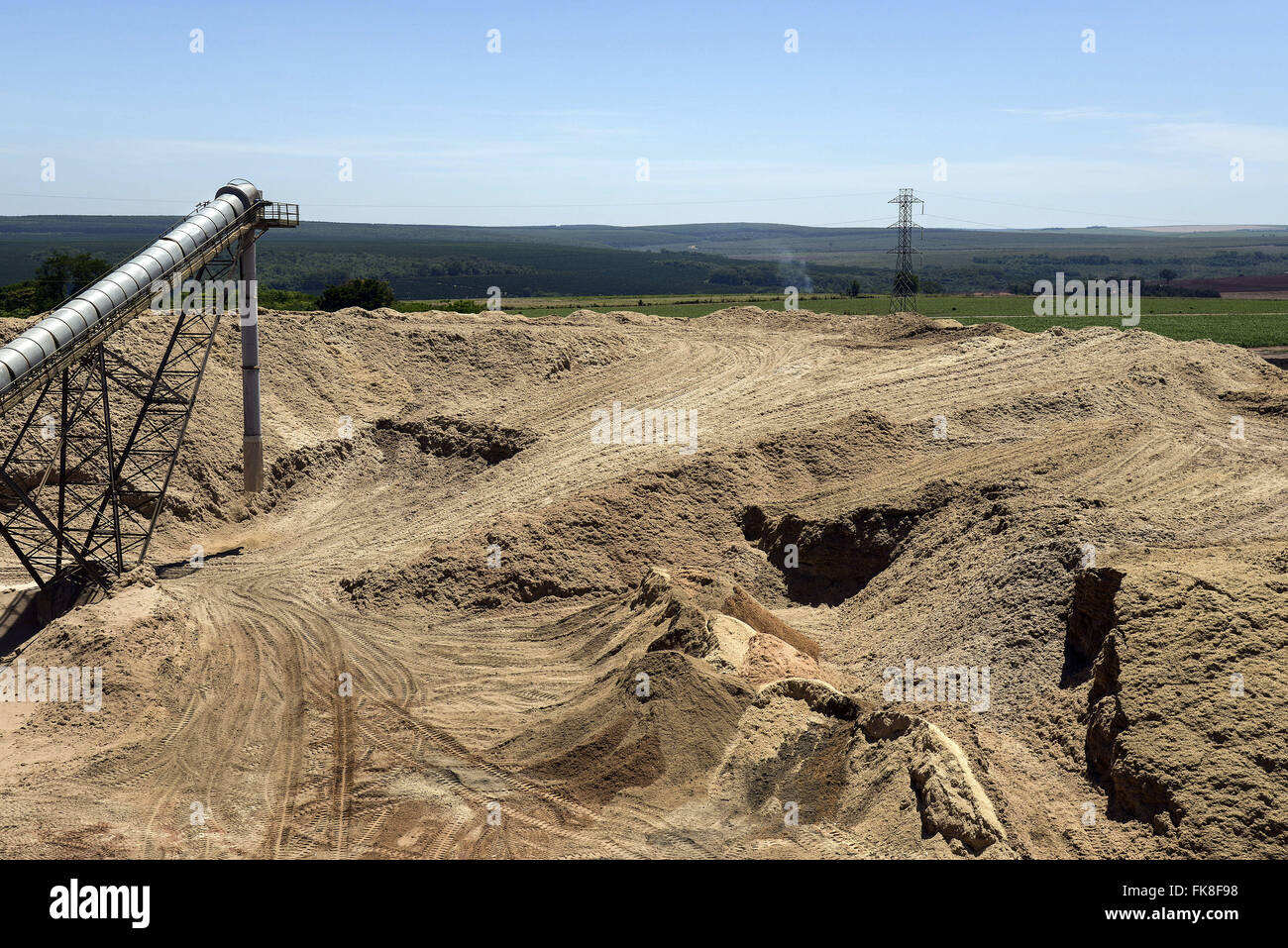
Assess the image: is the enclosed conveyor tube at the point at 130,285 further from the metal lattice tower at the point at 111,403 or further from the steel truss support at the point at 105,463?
the steel truss support at the point at 105,463

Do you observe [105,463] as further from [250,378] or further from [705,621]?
[705,621]

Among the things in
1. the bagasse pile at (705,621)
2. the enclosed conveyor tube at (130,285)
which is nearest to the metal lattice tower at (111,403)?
the enclosed conveyor tube at (130,285)

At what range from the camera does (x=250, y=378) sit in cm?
2919

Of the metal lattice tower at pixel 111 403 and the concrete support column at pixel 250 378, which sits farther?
the concrete support column at pixel 250 378

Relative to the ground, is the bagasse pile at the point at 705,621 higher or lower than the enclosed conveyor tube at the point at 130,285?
lower

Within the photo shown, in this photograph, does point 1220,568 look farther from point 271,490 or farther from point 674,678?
point 271,490

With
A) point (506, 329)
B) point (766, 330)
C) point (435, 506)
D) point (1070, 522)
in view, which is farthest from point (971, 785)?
point (766, 330)

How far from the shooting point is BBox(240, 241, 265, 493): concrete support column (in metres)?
Answer: 28.3

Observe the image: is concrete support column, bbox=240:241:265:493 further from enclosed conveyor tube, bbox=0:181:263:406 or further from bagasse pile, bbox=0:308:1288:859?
bagasse pile, bbox=0:308:1288:859

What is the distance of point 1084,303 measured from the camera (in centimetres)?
9638

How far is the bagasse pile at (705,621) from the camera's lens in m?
14.3

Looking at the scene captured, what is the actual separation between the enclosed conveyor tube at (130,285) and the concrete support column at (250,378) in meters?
0.88

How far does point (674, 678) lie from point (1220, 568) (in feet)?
27.5

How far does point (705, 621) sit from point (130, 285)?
47.5 ft
